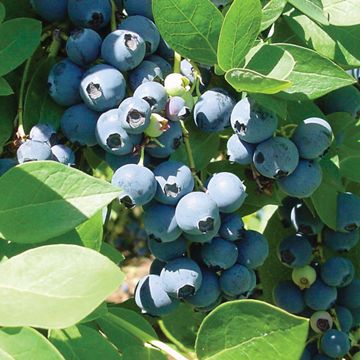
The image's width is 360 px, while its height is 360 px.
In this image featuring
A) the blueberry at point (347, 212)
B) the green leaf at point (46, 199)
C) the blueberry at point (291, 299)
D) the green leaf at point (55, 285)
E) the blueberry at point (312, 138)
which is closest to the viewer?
the green leaf at point (55, 285)

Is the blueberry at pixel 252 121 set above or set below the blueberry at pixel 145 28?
below

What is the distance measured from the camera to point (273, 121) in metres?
1.02

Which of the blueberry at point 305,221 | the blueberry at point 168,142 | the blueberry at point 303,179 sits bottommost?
the blueberry at point 305,221

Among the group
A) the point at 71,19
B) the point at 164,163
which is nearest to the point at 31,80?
the point at 71,19

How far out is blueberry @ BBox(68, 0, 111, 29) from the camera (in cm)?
104

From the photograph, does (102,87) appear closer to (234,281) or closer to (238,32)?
(238,32)

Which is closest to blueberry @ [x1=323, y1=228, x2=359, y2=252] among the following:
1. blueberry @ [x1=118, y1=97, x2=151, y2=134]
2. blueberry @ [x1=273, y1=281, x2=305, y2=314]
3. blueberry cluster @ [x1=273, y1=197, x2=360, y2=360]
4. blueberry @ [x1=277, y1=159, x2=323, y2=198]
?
blueberry cluster @ [x1=273, y1=197, x2=360, y2=360]

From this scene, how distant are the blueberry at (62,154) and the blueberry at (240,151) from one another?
0.73ft

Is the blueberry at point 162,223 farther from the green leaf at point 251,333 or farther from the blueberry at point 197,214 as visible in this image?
the green leaf at point 251,333

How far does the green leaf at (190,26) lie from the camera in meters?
0.97

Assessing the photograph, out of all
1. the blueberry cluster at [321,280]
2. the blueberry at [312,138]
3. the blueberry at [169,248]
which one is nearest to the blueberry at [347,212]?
the blueberry cluster at [321,280]

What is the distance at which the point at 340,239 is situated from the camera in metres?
1.34

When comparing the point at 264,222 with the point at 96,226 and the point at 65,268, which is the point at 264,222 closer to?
the point at 96,226

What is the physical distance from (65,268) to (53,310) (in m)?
0.05
